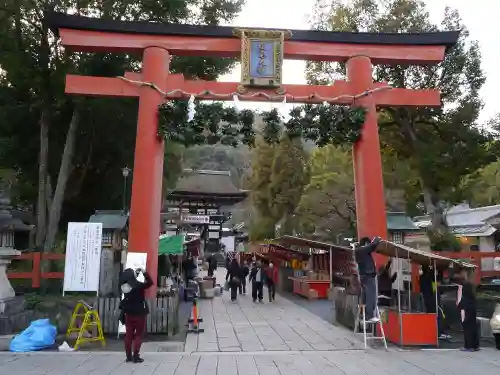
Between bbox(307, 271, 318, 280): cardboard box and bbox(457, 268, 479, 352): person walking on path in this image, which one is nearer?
bbox(457, 268, 479, 352): person walking on path

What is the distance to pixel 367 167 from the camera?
12.4 metres

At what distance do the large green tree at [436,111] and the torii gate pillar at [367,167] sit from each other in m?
3.68

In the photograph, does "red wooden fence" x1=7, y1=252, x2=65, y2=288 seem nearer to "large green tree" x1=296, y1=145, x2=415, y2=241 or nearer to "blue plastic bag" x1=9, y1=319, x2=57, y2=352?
"blue plastic bag" x1=9, y1=319, x2=57, y2=352

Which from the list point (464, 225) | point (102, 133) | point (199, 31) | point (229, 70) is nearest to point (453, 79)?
point (229, 70)

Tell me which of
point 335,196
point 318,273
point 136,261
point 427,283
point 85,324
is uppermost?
point 335,196

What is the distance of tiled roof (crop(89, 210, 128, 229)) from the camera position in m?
13.0

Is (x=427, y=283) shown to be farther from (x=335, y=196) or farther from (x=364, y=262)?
(x=335, y=196)

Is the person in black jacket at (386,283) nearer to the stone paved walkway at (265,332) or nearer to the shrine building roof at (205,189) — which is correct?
the stone paved walkway at (265,332)

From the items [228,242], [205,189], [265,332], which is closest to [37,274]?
[265,332]

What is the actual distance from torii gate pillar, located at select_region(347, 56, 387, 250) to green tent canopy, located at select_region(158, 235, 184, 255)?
5.81 m

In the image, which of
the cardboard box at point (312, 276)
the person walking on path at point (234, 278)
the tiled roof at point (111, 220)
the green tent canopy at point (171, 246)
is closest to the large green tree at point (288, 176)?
the cardboard box at point (312, 276)

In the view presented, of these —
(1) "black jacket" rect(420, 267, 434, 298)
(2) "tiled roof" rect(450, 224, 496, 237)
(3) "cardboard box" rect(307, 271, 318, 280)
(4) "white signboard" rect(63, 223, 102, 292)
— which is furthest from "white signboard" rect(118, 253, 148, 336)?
(2) "tiled roof" rect(450, 224, 496, 237)

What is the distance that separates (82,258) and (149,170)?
2.63 meters

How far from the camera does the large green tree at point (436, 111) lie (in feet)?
49.9
